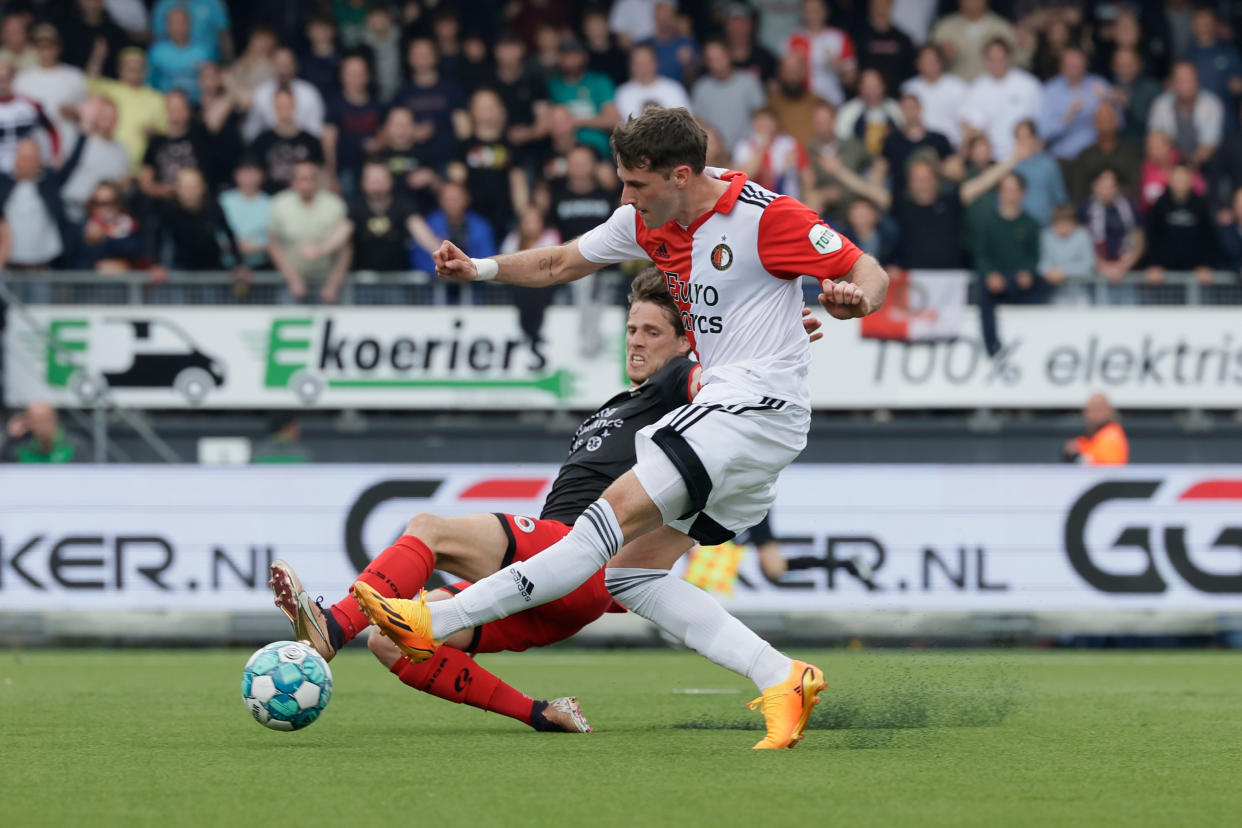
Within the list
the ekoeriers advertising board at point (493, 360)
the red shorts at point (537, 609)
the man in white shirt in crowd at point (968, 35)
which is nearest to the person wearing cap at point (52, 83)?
the ekoeriers advertising board at point (493, 360)

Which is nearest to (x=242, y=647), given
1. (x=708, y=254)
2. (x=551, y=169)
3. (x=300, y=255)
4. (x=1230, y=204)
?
(x=300, y=255)

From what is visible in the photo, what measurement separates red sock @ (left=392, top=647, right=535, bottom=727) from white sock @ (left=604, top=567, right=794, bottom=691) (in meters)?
0.59

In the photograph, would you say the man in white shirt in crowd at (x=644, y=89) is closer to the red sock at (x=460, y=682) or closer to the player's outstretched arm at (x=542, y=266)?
the player's outstretched arm at (x=542, y=266)

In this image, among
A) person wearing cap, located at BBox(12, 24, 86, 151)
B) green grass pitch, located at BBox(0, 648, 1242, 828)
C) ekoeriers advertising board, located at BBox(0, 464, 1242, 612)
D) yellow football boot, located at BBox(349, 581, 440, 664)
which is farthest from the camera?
person wearing cap, located at BBox(12, 24, 86, 151)

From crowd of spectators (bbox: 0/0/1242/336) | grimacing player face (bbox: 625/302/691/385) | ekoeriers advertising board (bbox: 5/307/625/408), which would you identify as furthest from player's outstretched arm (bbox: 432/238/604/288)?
crowd of spectators (bbox: 0/0/1242/336)

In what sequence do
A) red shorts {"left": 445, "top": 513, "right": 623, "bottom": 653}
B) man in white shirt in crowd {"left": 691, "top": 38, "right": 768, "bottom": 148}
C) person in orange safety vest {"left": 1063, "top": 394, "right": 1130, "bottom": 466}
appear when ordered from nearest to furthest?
red shorts {"left": 445, "top": 513, "right": 623, "bottom": 653} → person in orange safety vest {"left": 1063, "top": 394, "right": 1130, "bottom": 466} → man in white shirt in crowd {"left": 691, "top": 38, "right": 768, "bottom": 148}

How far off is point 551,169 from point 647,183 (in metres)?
9.16

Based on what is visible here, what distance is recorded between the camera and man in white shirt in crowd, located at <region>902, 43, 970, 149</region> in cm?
1630

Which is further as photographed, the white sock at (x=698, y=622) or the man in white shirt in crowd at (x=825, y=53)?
the man in white shirt in crowd at (x=825, y=53)

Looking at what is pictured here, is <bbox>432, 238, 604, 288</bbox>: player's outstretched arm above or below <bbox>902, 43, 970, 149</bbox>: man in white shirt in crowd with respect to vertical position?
below

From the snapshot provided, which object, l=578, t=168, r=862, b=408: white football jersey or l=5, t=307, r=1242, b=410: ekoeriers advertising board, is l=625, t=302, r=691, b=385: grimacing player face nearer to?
l=578, t=168, r=862, b=408: white football jersey

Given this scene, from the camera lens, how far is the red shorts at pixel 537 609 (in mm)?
6660

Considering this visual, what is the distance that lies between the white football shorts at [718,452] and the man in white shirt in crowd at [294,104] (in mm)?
10300

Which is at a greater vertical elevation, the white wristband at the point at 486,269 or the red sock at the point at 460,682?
the white wristband at the point at 486,269
